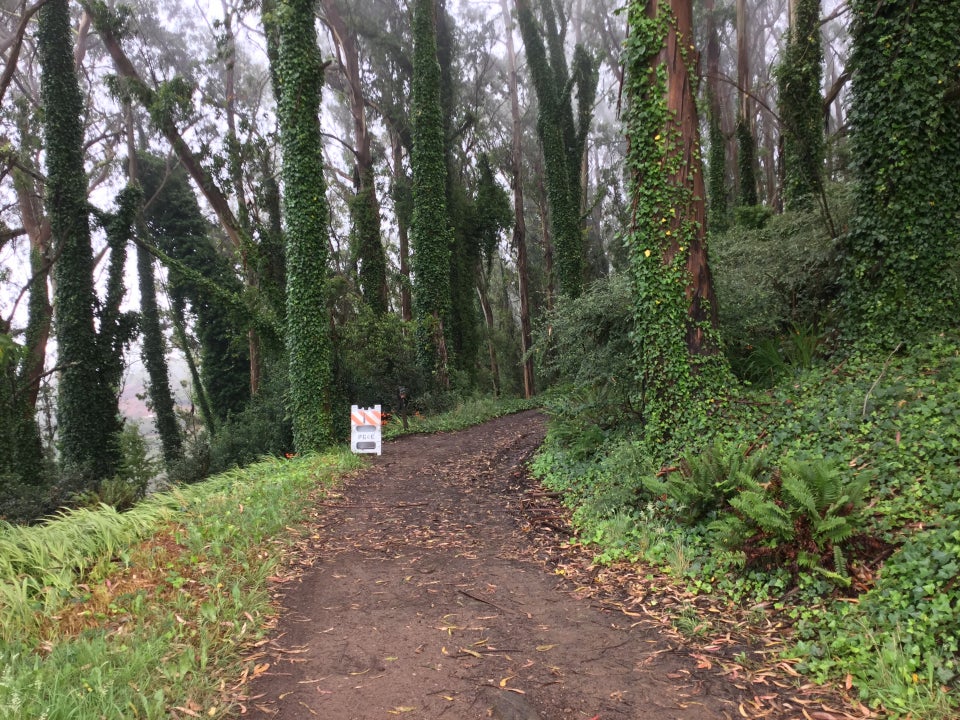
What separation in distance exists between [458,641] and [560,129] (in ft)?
71.6

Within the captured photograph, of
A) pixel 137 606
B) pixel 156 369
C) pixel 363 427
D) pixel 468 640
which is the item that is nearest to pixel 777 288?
pixel 468 640

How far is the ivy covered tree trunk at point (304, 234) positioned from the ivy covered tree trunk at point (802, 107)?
8.65 m

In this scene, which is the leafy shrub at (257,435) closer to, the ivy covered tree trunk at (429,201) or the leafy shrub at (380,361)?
the leafy shrub at (380,361)

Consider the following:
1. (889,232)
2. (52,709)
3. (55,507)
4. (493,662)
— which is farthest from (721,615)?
(55,507)

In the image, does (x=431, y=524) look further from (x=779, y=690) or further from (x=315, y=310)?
(x=315, y=310)

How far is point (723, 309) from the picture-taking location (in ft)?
24.2

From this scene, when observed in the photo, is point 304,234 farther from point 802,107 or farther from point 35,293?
point 35,293

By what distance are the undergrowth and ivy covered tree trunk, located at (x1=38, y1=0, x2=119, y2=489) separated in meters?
15.6

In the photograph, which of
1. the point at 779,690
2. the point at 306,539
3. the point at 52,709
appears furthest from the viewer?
the point at 306,539

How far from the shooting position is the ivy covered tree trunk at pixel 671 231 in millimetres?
6613

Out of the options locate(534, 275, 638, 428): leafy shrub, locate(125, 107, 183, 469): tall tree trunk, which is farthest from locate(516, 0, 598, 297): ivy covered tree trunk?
locate(125, 107, 183, 469): tall tree trunk

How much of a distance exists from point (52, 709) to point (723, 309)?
7.35 meters

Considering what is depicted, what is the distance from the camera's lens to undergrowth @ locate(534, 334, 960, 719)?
327 cm

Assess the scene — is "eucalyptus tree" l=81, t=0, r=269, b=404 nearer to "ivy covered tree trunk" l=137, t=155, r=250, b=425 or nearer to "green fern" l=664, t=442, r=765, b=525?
"ivy covered tree trunk" l=137, t=155, r=250, b=425
